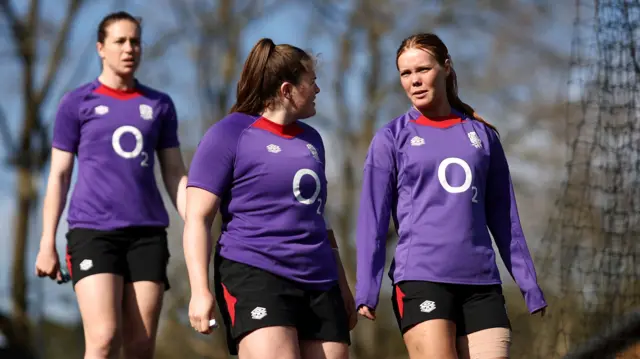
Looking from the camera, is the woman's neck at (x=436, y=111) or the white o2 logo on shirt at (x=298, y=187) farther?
the woman's neck at (x=436, y=111)

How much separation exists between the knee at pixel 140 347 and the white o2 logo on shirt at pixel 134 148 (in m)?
1.03

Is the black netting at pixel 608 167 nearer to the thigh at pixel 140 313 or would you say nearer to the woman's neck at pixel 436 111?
the woman's neck at pixel 436 111

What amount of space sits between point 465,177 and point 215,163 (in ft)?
3.75

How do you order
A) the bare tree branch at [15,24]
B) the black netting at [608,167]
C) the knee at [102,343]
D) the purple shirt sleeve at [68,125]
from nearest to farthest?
the knee at [102,343]
the purple shirt sleeve at [68,125]
the black netting at [608,167]
the bare tree branch at [15,24]

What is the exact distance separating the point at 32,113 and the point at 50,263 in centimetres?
1331

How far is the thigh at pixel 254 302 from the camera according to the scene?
15.1 ft

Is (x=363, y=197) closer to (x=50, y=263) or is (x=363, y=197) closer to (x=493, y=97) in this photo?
(x=50, y=263)

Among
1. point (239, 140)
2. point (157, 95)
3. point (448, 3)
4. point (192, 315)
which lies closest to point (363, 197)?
point (239, 140)

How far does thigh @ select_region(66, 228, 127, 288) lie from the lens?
6.11m

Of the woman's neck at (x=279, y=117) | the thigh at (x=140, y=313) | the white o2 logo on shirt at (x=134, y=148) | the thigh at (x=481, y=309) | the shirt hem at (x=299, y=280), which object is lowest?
the thigh at (x=140, y=313)

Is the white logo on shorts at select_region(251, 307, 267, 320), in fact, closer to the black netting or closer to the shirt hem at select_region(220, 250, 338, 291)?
the shirt hem at select_region(220, 250, 338, 291)

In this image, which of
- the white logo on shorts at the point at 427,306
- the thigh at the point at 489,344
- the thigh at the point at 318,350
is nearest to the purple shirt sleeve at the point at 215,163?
the thigh at the point at 318,350

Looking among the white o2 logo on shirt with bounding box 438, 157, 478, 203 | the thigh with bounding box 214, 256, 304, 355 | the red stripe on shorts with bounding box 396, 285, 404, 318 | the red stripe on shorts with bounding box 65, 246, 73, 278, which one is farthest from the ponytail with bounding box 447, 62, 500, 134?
the red stripe on shorts with bounding box 65, 246, 73, 278

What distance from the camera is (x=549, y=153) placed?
22703 mm
